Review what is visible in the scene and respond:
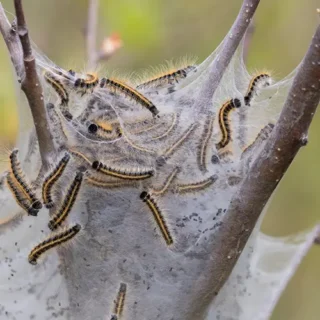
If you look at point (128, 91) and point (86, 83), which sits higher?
point (128, 91)

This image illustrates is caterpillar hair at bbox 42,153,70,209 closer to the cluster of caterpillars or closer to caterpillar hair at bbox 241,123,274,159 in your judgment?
the cluster of caterpillars

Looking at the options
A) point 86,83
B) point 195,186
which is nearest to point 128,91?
point 86,83

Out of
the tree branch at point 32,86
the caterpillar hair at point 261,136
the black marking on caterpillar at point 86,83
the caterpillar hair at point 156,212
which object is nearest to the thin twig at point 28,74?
the tree branch at point 32,86

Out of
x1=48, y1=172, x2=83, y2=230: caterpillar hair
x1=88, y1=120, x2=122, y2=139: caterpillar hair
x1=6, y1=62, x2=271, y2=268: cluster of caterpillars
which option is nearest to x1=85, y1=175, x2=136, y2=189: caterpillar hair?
x1=6, y1=62, x2=271, y2=268: cluster of caterpillars

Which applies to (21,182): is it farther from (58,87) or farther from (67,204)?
(58,87)

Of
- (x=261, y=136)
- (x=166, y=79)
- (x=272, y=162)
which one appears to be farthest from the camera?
(x=166, y=79)

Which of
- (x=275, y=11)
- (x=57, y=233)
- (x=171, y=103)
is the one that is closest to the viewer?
(x=57, y=233)

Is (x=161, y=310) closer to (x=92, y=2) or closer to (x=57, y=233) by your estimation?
(x=57, y=233)

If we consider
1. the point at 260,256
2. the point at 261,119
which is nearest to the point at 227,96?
the point at 261,119

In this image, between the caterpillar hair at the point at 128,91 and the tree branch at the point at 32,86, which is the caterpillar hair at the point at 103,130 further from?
the tree branch at the point at 32,86
